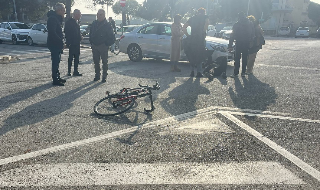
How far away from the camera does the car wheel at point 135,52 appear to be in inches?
484

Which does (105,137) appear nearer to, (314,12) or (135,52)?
(135,52)

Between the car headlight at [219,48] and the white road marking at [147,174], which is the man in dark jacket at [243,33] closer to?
the car headlight at [219,48]

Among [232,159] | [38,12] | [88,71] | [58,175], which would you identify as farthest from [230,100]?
[38,12]

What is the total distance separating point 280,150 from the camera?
12.3ft

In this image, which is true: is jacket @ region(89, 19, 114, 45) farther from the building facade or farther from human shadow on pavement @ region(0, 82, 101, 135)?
the building facade

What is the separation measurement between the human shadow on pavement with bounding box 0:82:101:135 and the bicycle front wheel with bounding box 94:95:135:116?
745mm

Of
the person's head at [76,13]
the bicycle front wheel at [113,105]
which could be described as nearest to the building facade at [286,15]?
the person's head at [76,13]

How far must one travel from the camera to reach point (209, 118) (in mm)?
5000

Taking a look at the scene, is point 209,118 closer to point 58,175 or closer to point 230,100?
point 230,100

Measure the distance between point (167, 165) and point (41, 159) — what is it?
1.56m

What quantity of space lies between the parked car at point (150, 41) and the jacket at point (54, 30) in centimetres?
508

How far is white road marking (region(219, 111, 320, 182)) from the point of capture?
3.22 m

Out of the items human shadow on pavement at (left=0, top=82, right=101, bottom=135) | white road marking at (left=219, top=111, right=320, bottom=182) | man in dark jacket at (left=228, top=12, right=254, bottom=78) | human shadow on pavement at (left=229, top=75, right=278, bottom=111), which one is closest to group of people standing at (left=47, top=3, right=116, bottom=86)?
human shadow on pavement at (left=0, top=82, right=101, bottom=135)

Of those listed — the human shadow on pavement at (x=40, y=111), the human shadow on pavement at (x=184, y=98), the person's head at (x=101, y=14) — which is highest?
the person's head at (x=101, y=14)
